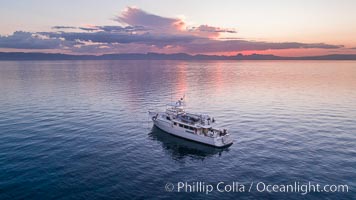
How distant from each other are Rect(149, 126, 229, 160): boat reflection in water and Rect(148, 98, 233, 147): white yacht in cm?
118

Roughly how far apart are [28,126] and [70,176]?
3632 centimetres

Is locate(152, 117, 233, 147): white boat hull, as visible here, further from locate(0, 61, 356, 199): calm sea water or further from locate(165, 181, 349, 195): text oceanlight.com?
locate(165, 181, 349, 195): text oceanlight.com

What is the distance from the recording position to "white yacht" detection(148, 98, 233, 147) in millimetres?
64350

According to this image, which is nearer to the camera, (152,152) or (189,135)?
(152,152)

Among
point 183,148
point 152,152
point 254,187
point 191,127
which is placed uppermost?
point 191,127

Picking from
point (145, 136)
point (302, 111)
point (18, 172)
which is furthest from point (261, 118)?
point (18, 172)

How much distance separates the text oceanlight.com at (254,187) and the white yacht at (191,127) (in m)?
18.8

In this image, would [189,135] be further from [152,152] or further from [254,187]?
[254,187]

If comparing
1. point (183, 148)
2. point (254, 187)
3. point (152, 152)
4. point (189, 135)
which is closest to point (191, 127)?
Result: point (189, 135)

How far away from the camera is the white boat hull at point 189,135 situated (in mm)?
63466

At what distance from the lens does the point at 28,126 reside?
74.6 metres

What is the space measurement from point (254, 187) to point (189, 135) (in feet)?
91.2

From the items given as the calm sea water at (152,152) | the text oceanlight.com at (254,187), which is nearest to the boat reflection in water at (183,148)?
the calm sea water at (152,152)

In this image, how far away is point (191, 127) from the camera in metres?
70.0
